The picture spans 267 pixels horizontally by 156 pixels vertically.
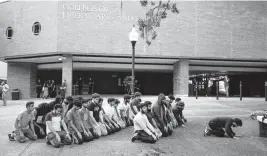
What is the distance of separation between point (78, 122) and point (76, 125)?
0.11m

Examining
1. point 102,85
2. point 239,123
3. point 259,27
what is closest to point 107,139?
point 239,123

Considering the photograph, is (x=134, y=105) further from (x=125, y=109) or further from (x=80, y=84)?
(x=80, y=84)

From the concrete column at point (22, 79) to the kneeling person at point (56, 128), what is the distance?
18.4 meters

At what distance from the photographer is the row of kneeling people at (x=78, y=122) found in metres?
6.27

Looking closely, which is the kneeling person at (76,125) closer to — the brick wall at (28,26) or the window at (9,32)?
the brick wall at (28,26)

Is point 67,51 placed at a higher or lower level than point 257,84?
higher

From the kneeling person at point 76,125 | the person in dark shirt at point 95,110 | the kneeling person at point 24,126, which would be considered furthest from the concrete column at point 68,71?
the kneeling person at point 76,125

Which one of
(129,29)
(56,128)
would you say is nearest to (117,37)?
(129,29)

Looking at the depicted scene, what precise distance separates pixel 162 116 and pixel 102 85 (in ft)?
69.9

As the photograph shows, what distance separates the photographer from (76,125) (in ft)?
21.4

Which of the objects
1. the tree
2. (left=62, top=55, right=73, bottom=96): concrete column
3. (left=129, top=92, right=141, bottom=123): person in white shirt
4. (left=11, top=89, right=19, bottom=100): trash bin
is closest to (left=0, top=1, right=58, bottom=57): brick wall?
(left=62, top=55, right=73, bottom=96): concrete column

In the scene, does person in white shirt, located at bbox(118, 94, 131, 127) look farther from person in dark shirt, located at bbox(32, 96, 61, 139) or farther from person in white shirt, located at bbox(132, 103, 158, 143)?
person in dark shirt, located at bbox(32, 96, 61, 139)

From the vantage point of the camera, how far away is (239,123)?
258 inches

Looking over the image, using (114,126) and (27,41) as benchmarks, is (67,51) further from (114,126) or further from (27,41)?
(114,126)
